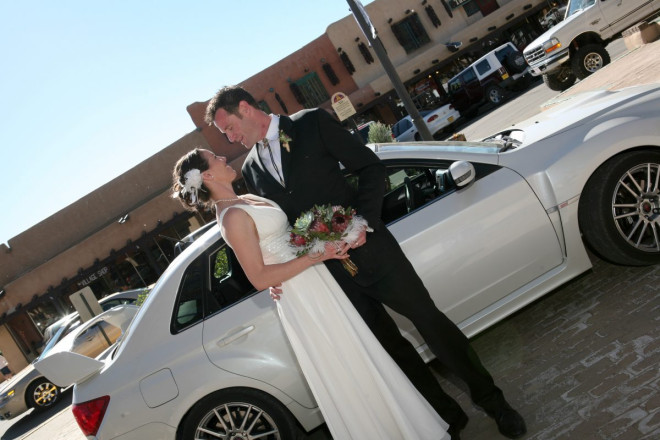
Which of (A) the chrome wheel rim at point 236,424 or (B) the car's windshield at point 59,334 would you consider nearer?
(A) the chrome wheel rim at point 236,424

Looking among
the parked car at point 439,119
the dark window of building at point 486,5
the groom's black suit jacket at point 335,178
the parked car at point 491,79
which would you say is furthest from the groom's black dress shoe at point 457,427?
the dark window of building at point 486,5

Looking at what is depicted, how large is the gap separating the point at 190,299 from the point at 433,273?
5.16ft

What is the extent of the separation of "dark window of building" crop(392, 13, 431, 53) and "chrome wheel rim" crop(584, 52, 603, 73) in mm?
19398

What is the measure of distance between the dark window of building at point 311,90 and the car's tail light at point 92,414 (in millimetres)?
28146

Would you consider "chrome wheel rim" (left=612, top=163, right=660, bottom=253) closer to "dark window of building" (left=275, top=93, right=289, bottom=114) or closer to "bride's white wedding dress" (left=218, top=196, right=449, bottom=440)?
"bride's white wedding dress" (left=218, top=196, right=449, bottom=440)

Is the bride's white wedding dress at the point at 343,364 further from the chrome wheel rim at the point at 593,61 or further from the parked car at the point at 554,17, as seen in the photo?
the parked car at the point at 554,17

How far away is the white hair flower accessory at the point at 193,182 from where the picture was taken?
8.96 feet

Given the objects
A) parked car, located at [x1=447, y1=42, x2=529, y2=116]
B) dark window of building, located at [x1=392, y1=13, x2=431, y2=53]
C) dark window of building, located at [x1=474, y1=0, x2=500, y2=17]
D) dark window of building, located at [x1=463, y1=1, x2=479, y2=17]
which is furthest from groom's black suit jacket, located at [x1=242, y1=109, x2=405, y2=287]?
dark window of building, located at [x1=474, y1=0, x2=500, y2=17]

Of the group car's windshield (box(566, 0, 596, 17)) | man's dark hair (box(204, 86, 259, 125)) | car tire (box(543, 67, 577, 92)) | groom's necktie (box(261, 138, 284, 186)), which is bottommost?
car tire (box(543, 67, 577, 92))

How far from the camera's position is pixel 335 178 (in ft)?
9.14

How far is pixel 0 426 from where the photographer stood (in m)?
15.0

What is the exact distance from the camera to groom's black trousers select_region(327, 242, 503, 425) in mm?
2752

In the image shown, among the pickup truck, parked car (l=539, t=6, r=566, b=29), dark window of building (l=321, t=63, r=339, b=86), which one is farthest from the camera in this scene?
dark window of building (l=321, t=63, r=339, b=86)

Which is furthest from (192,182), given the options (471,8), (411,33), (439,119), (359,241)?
(471,8)
